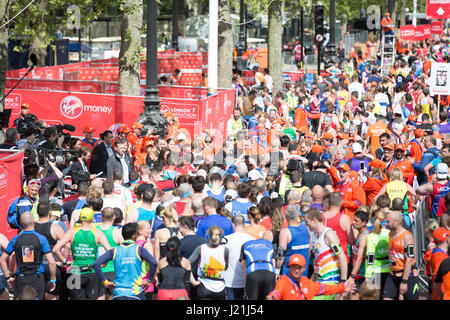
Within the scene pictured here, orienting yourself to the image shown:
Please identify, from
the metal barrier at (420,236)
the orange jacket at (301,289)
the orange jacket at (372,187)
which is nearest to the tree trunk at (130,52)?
the orange jacket at (372,187)

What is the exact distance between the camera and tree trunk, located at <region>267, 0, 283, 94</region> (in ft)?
95.2

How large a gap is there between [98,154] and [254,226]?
4844mm

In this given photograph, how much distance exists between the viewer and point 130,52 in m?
20.3

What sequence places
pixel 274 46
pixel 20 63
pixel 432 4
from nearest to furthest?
pixel 432 4 → pixel 274 46 → pixel 20 63

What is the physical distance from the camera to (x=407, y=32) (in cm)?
4003

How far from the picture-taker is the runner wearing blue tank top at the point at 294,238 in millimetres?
8672

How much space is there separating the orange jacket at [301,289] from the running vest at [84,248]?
232 centimetres

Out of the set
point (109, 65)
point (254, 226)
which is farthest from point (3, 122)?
point (109, 65)

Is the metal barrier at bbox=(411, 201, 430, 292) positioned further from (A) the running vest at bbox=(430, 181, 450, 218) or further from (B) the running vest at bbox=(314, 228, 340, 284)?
(B) the running vest at bbox=(314, 228, 340, 284)

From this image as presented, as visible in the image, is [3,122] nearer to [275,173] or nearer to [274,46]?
[275,173]

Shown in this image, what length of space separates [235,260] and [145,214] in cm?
159

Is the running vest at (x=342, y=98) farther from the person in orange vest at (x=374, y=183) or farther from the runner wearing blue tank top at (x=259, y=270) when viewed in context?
the runner wearing blue tank top at (x=259, y=270)

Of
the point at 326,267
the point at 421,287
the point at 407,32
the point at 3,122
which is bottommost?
the point at 421,287

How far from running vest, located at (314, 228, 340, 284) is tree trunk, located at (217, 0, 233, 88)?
694 inches
